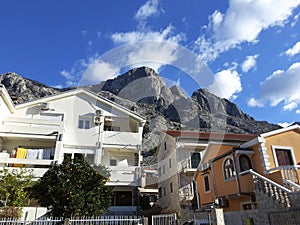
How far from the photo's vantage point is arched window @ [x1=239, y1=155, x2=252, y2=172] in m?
12.4

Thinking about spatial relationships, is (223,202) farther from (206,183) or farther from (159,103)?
(159,103)

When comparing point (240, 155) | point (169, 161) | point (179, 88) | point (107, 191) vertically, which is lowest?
point (107, 191)

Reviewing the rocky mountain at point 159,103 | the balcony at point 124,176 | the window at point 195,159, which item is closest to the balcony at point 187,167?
the window at point 195,159

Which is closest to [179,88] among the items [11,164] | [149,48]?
[149,48]

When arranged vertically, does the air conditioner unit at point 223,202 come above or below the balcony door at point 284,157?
below

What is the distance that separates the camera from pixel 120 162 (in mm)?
18438

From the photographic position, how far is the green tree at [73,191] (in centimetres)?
939

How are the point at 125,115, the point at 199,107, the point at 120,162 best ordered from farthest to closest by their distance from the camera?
the point at 125,115 < the point at 120,162 < the point at 199,107

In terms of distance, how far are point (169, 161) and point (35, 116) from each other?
11825 millimetres

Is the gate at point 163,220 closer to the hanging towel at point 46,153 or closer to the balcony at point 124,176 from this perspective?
A: the balcony at point 124,176

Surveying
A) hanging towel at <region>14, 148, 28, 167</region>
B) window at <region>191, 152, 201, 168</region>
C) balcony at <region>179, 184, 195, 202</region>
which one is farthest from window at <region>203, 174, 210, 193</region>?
hanging towel at <region>14, 148, 28, 167</region>

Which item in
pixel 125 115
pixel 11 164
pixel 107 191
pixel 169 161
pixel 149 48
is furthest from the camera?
pixel 169 161

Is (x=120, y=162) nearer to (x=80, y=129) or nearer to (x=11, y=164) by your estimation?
(x=80, y=129)

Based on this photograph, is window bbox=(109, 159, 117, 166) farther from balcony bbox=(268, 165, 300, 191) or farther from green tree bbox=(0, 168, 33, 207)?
balcony bbox=(268, 165, 300, 191)
